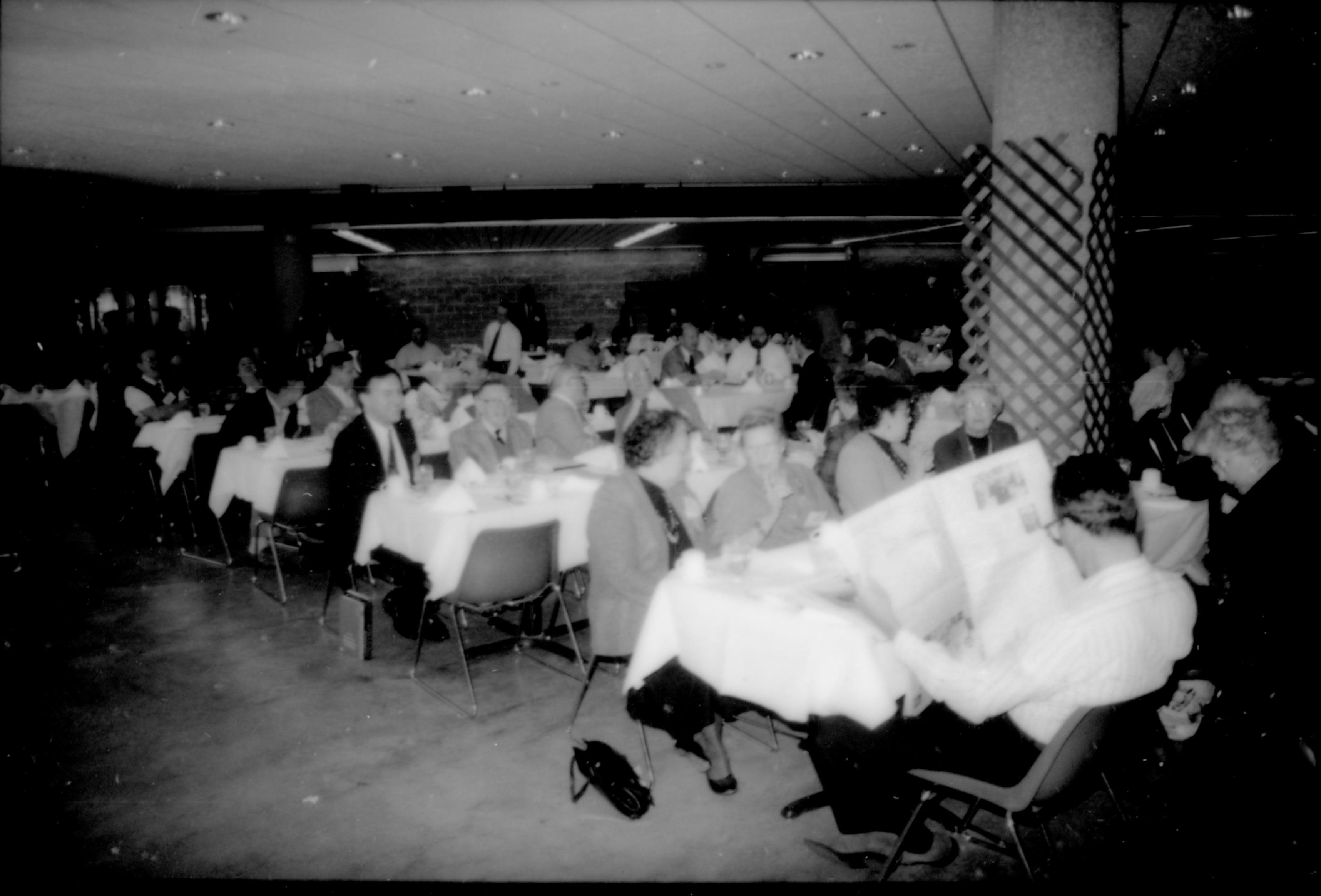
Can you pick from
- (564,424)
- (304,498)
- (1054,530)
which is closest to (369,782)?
(304,498)

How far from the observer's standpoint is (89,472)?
24.1 ft

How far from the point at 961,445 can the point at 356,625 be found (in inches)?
112

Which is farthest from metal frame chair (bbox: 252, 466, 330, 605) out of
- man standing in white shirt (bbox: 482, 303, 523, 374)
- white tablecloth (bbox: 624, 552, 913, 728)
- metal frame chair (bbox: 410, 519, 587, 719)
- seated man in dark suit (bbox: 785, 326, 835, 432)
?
man standing in white shirt (bbox: 482, 303, 523, 374)

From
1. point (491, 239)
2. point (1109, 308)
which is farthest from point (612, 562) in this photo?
point (491, 239)

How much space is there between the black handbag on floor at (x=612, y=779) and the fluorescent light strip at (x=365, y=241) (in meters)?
10.8

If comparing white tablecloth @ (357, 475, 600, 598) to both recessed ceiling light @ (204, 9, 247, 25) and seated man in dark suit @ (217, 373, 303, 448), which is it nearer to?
seated man in dark suit @ (217, 373, 303, 448)

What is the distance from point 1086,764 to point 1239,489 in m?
1.46

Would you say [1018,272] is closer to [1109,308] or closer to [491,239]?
[1109,308]

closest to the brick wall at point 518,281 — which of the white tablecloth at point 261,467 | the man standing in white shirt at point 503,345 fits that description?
the man standing in white shirt at point 503,345

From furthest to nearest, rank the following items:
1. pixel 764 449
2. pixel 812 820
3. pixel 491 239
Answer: pixel 491 239 → pixel 764 449 → pixel 812 820

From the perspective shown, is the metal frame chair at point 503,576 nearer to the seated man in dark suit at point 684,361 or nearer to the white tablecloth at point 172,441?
the white tablecloth at point 172,441

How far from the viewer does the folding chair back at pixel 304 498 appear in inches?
177

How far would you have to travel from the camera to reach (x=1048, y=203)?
4.05 metres

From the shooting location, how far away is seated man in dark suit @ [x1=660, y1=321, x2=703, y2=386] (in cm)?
969
